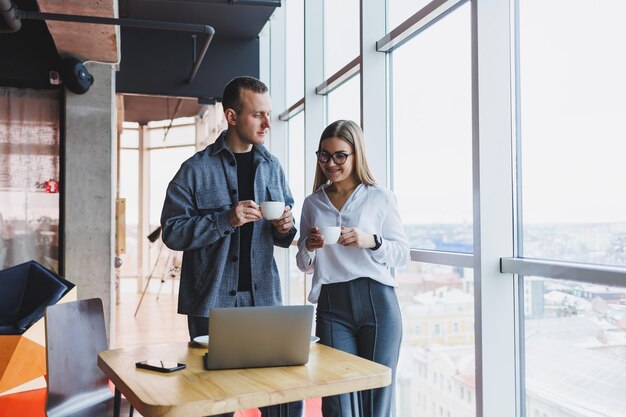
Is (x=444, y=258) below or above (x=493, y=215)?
below

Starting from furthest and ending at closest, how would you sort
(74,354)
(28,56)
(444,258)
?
Answer: (28,56) < (444,258) < (74,354)

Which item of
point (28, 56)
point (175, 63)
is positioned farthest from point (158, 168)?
point (28, 56)

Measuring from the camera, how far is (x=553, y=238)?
228 cm

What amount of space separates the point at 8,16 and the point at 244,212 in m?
3.02

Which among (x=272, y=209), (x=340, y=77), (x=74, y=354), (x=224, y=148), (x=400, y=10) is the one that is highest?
(x=400, y=10)

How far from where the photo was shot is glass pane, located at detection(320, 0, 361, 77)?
13.7 ft

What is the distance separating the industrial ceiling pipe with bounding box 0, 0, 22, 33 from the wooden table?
3.13 metres

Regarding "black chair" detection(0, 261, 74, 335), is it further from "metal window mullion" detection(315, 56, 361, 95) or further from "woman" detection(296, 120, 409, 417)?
"woman" detection(296, 120, 409, 417)

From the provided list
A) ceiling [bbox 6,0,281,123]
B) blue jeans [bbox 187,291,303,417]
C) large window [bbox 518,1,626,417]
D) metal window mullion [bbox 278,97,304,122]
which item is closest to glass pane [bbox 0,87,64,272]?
ceiling [bbox 6,0,281,123]

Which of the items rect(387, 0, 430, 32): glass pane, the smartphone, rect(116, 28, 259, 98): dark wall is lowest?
the smartphone

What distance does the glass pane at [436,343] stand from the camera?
2818mm

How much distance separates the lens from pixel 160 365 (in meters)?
1.59

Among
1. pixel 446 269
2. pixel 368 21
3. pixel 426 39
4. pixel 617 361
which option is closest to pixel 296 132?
pixel 368 21

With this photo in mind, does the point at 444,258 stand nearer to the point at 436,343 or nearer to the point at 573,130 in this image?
the point at 436,343
